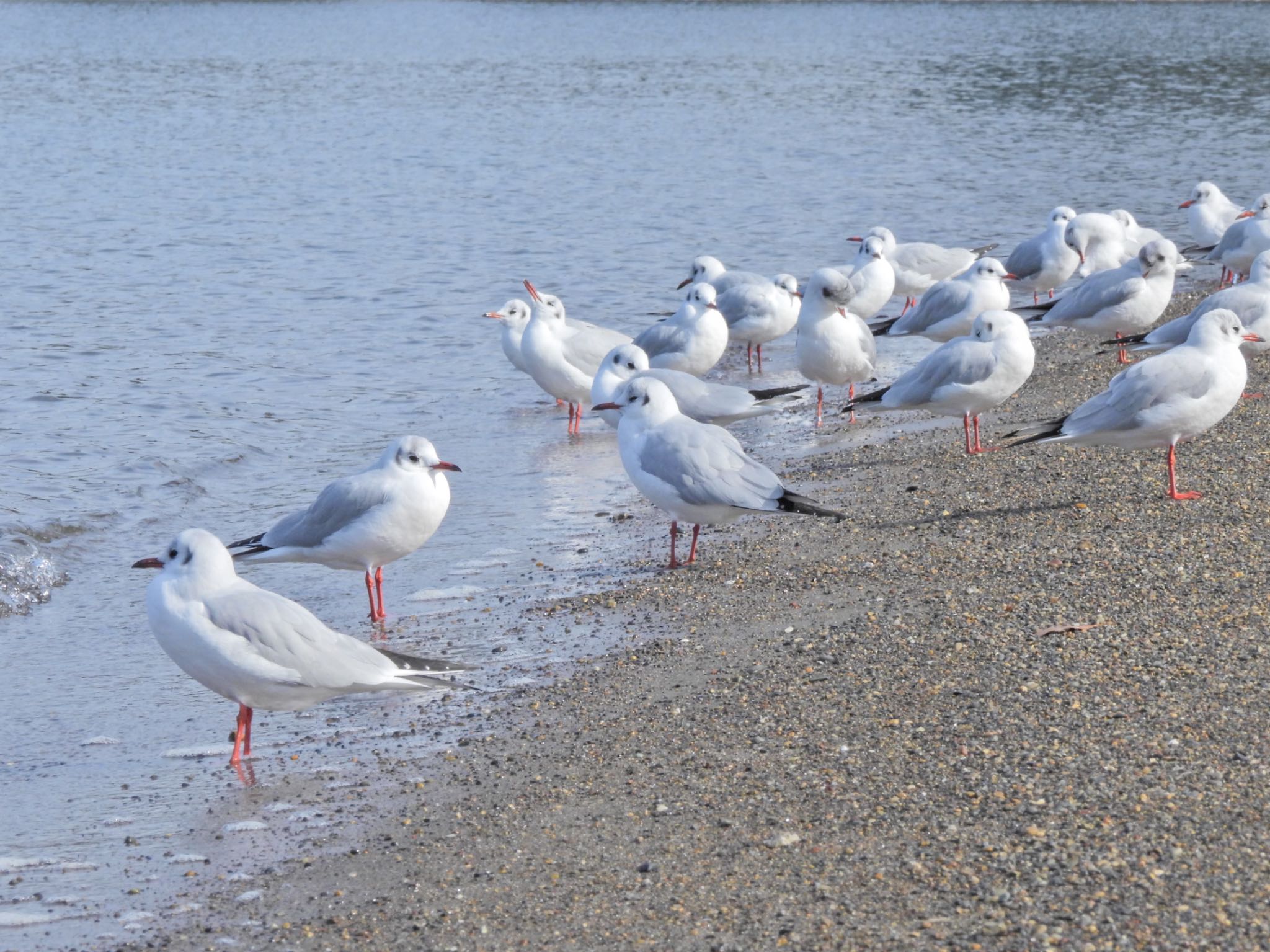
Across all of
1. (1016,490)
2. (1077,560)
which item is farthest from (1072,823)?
(1016,490)

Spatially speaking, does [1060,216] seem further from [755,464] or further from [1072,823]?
[1072,823]

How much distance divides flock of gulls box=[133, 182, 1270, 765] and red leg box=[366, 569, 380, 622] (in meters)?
0.03

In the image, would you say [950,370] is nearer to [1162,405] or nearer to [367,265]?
[1162,405]

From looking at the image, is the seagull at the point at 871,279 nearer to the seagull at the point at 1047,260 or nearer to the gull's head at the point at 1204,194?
the seagull at the point at 1047,260

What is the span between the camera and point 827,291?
10.8 m

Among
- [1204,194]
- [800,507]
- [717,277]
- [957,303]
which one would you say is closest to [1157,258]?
[957,303]

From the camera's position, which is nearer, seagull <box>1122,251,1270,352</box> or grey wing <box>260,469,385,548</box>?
grey wing <box>260,469,385,548</box>

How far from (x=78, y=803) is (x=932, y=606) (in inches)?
125

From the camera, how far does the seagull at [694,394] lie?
901 cm

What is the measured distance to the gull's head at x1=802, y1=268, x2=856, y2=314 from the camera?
35.3ft

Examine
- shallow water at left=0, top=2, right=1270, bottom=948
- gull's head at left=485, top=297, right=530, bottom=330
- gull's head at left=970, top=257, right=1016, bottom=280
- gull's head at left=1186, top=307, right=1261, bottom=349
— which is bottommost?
shallow water at left=0, top=2, right=1270, bottom=948

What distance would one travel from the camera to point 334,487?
7121 millimetres

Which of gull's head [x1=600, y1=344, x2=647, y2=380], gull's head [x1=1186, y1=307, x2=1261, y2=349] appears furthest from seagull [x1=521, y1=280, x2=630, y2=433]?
gull's head [x1=1186, y1=307, x2=1261, y2=349]

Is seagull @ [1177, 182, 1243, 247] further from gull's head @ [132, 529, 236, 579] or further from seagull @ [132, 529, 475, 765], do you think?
gull's head @ [132, 529, 236, 579]
